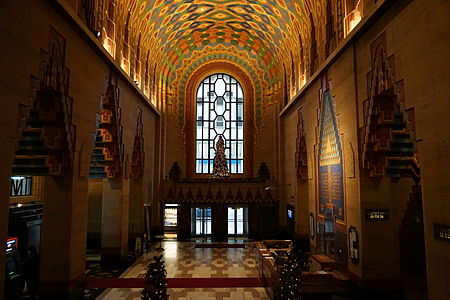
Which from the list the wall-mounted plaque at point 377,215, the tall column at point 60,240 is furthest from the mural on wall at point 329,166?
the tall column at point 60,240

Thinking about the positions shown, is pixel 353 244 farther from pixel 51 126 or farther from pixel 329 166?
pixel 51 126

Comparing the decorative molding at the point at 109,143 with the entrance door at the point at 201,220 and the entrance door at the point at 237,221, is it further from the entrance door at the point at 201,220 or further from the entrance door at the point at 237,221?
the entrance door at the point at 237,221

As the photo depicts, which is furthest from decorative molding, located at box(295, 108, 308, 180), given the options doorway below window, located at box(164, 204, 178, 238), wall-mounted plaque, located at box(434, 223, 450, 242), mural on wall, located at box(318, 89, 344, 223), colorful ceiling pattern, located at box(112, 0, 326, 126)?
wall-mounted plaque, located at box(434, 223, 450, 242)

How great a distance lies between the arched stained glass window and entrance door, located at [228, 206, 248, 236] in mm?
2633

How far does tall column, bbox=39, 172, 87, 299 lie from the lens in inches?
293

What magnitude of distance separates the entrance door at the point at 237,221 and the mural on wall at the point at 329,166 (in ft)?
27.4

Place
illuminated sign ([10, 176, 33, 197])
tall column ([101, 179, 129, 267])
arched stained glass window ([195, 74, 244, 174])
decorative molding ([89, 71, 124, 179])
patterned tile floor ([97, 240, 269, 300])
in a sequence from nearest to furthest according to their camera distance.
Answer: patterned tile floor ([97, 240, 269, 300]) → decorative molding ([89, 71, 124, 179]) → tall column ([101, 179, 129, 267]) → illuminated sign ([10, 176, 33, 197]) → arched stained glass window ([195, 74, 244, 174])

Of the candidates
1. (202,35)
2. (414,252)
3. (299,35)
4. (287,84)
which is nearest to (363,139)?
(414,252)

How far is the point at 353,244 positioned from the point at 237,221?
1153 cm

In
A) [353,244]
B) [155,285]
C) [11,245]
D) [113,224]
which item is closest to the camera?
[155,285]

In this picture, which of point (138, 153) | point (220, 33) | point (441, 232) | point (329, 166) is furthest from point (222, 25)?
point (441, 232)

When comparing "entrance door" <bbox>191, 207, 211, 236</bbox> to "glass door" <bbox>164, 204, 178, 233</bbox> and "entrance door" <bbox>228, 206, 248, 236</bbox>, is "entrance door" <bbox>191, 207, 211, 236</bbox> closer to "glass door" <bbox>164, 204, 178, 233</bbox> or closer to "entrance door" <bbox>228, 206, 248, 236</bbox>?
"glass door" <bbox>164, 204, 178, 233</bbox>

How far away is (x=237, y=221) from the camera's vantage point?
1925 cm

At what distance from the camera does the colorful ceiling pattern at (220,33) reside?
517 inches
